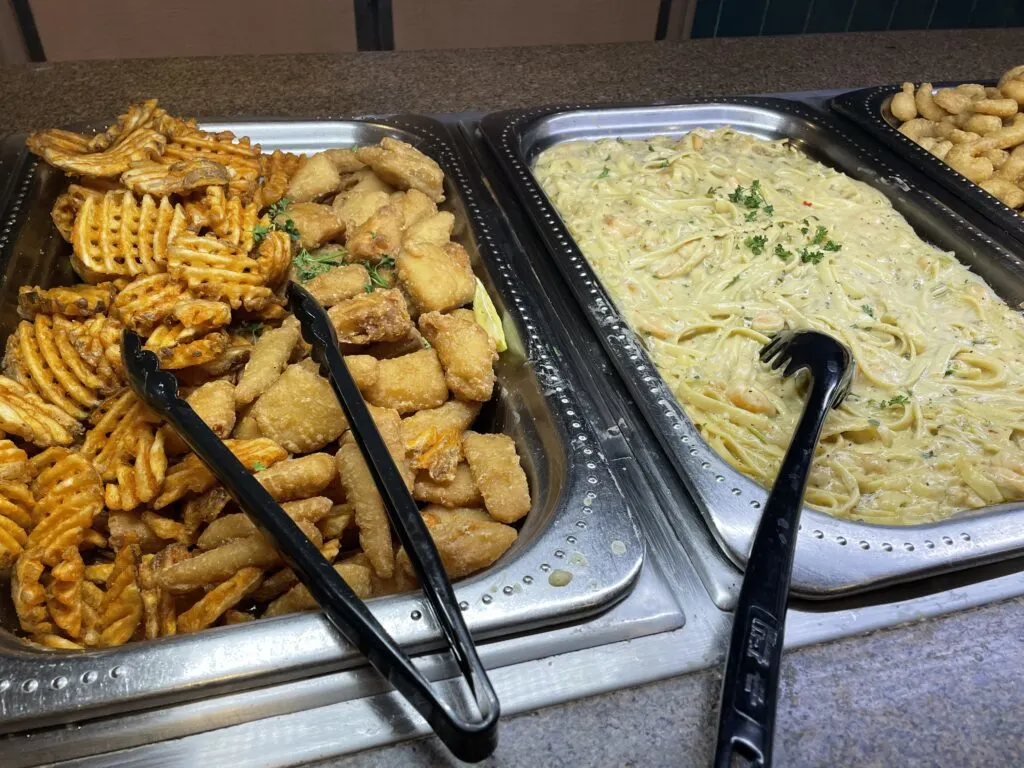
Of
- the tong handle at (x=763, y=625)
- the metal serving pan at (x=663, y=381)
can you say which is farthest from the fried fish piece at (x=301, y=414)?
the tong handle at (x=763, y=625)

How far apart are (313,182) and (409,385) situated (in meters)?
0.93

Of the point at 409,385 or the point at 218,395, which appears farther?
the point at 409,385

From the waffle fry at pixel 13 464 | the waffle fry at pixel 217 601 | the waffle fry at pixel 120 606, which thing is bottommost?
the waffle fry at pixel 120 606

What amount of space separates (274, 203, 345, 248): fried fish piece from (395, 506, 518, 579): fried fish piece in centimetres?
104

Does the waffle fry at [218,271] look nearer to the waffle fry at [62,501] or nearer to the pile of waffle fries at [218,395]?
the pile of waffle fries at [218,395]

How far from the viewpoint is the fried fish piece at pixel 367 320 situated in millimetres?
1765

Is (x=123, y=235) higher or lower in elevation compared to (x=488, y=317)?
higher

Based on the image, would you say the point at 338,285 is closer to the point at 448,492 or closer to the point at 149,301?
the point at 149,301

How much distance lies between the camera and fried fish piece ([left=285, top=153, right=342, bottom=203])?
2.27m

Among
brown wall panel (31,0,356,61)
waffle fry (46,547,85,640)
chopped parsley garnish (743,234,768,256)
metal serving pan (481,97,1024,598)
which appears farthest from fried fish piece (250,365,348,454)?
brown wall panel (31,0,356,61)

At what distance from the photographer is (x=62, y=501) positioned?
4.49 ft

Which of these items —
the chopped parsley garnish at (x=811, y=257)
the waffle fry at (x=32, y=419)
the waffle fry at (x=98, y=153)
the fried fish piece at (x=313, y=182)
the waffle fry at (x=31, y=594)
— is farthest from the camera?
the chopped parsley garnish at (x=811, y=257)

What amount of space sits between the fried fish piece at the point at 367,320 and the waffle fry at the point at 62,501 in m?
0.62

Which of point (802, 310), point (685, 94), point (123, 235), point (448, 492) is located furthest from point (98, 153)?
point (685, 94)
